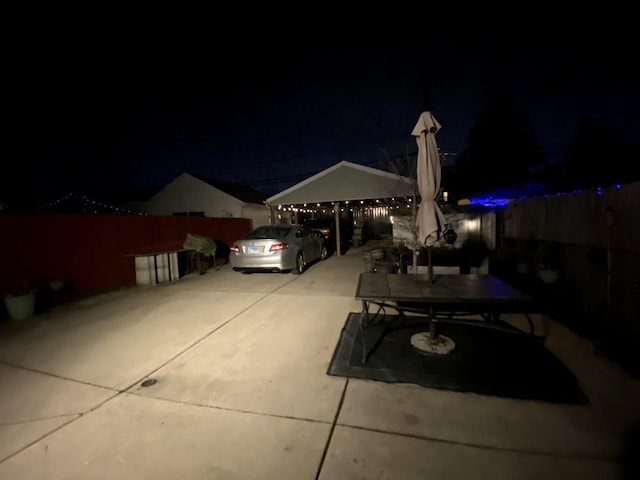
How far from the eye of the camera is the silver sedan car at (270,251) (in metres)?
7.72

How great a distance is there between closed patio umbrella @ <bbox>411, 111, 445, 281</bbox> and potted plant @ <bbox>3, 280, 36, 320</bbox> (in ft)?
23.1

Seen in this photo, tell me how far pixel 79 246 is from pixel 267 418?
279 inches

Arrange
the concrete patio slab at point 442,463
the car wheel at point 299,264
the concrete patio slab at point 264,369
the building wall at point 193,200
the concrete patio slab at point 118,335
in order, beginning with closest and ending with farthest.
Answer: the concrete patio slab at point 442,463, the concrete patio slab at point 264,369, the concrete patio slab at point 118,335, the car wheel at point 299,264, the building wall at point 193,200

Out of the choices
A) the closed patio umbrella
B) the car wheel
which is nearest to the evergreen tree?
the car wheel

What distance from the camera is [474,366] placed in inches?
122

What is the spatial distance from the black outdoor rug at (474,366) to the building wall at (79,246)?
668 cm

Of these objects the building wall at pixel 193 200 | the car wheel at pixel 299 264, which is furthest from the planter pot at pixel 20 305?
the building wall at pixel 193 200

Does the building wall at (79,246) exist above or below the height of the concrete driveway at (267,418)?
above

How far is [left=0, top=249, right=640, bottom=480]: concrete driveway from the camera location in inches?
77.1

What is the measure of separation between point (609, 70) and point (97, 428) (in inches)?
1063

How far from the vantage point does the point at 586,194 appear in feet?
14.9

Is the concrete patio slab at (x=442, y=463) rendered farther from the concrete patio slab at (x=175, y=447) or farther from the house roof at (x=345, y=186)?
the house roof at (x=345, y=186)

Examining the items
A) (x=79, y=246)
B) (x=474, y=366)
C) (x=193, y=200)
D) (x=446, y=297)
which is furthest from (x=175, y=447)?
(x=193, y=200)

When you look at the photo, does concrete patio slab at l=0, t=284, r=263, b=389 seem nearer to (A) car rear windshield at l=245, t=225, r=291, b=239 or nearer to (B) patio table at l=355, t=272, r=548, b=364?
(A) car rear windshield at l=245, t=225, r=291, b=239
